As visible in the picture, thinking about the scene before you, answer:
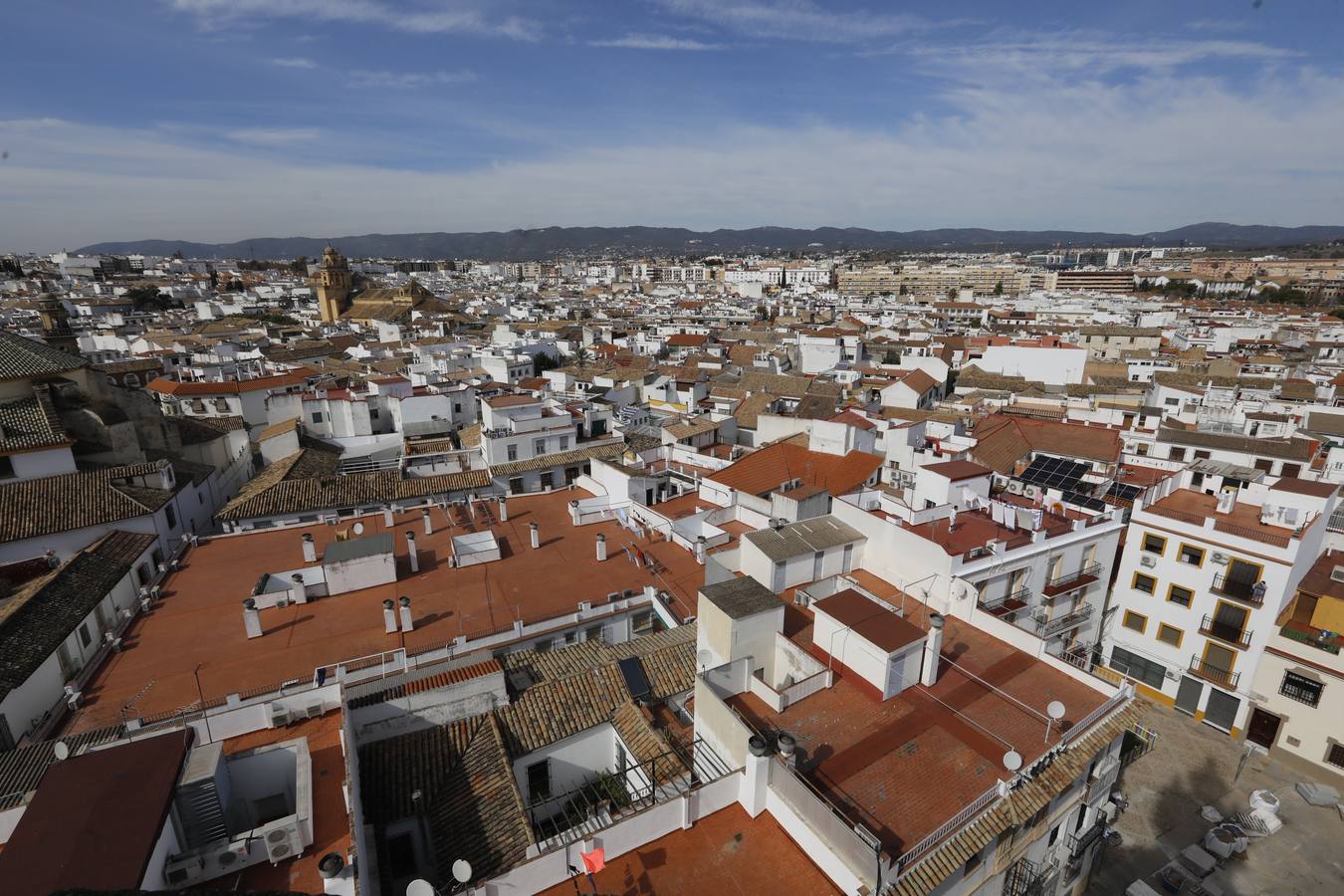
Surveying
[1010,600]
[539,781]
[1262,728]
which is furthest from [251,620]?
[1262,728]

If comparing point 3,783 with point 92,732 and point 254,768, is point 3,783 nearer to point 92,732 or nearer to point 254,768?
point 92,732

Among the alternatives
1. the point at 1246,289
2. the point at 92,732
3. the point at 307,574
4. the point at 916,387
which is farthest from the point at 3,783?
the point at 1246,289

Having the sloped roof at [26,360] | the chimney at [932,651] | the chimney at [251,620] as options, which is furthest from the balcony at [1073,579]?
the sloped roof at [26,360]

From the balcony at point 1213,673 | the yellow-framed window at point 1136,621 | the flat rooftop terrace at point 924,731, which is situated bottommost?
the balcony at point 1213,673

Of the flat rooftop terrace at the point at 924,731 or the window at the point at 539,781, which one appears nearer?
the flat rooftop terrace at the point at 924,731

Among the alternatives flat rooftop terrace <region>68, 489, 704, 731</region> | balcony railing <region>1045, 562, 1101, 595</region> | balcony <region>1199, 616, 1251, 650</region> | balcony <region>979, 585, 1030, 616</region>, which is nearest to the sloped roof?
flat rooftop terrace <region>68, 489, 704, 731</region>

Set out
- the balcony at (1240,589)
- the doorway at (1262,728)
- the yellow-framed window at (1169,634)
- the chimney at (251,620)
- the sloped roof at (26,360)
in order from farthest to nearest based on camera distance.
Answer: the sloped roof at (26,360), the yellow-framed window at (1169,634), the doorway at (1262,728), the balcony at (1240,589), the chimney at (251,620)

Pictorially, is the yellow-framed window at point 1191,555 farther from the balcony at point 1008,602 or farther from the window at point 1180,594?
the balcony at point 1008,602
